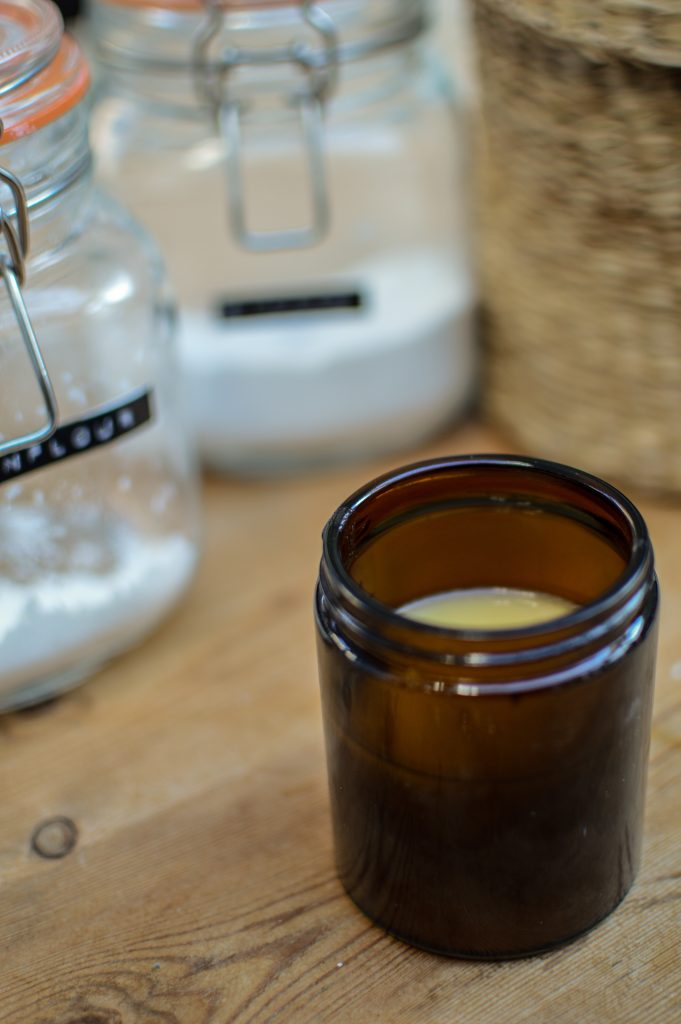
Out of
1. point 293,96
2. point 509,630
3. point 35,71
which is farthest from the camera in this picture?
point 293,96

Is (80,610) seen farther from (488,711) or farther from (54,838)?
(488,711)

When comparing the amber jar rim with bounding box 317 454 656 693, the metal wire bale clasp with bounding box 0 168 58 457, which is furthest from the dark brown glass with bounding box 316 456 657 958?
the metal wire bale clasp with bounding box 0 168 58 457

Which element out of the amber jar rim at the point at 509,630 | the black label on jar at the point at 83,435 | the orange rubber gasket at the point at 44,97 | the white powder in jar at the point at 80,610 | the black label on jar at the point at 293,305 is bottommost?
the white powder in jar at the point at 80,610

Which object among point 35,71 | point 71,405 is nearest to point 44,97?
point 35,71

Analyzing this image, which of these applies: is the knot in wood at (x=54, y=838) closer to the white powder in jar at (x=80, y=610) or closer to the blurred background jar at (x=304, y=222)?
the white powder in jar at (x=80, y=610)

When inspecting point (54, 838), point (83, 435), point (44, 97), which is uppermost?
point (44, 97)

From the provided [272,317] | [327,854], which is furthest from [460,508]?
[272,317]

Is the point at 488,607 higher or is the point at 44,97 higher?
the point at 44,97

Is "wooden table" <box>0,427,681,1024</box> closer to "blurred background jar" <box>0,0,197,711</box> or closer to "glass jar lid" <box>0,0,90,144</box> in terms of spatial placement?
"blurred background jar" <box>0,0,197,711</box>

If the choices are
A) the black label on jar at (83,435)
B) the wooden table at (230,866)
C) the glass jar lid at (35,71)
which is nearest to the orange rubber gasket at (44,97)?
the glass jar lid at (35,71)
